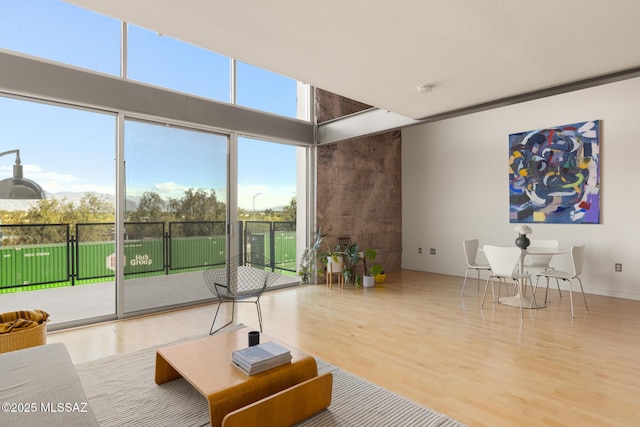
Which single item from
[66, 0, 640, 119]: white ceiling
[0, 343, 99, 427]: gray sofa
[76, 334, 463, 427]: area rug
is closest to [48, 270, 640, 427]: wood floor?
[76, 334, 463, 427]: area rug

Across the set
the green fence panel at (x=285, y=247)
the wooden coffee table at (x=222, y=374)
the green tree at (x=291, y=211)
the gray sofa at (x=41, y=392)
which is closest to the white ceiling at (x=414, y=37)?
the gray sofa at (x=41, y=392)

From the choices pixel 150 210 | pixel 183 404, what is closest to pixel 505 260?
pixel 183 404

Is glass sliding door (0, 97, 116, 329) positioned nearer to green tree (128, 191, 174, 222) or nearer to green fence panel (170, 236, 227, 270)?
green tree (128, 191, 174, 222)

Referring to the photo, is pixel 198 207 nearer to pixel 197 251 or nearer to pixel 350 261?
pixel 197 251

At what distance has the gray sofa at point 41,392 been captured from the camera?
4.48 ft

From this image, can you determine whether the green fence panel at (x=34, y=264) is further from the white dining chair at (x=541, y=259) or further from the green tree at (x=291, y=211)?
the white dining chair at (x=541, y=259)

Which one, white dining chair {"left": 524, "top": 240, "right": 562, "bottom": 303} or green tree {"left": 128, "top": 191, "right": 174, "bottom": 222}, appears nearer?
green tree {"left": 128, "top": 191, "right": 174, "bottom": 222}

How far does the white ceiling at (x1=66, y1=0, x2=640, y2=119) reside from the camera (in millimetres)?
2158

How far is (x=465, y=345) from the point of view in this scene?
3156mm

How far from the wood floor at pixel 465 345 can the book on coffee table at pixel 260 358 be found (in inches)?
33.1

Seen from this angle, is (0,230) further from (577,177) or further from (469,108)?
(577,177)

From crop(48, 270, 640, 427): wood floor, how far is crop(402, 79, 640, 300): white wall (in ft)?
2.47

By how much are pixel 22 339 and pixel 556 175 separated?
6642 mm

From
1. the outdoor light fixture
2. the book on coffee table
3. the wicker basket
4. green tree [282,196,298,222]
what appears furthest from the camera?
green tree [282,196,298,222]
